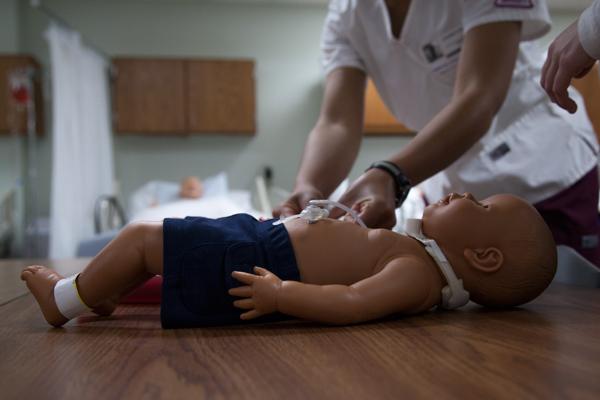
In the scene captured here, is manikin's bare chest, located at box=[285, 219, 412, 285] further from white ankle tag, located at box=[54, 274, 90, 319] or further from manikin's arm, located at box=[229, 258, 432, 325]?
white ankle tag, located at box=[54, 274, 90, 319]

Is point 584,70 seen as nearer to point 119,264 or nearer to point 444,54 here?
point 444,54

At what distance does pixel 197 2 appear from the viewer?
5.09 metres

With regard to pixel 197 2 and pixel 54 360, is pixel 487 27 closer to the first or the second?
pixel 54 360

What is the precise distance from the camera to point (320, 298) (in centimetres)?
75

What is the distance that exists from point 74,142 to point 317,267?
3.52 metres

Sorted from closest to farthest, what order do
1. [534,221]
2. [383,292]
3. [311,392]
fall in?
[311,392] < [383,292] < [534,221]

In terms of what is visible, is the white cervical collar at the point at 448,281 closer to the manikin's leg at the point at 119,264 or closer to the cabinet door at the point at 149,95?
the manikin's leg at the point at 119,264

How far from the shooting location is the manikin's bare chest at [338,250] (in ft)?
2.72

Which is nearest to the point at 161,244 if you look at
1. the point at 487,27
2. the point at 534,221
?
the point at 534,221

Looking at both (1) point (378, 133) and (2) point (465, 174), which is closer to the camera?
(2) point (465, 174)

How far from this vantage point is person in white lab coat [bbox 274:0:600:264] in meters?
1.15

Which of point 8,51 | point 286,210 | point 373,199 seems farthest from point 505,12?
point 8,51

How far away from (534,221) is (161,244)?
0.60 m

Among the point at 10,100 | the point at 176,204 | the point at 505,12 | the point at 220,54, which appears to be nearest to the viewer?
the point at 505,12
